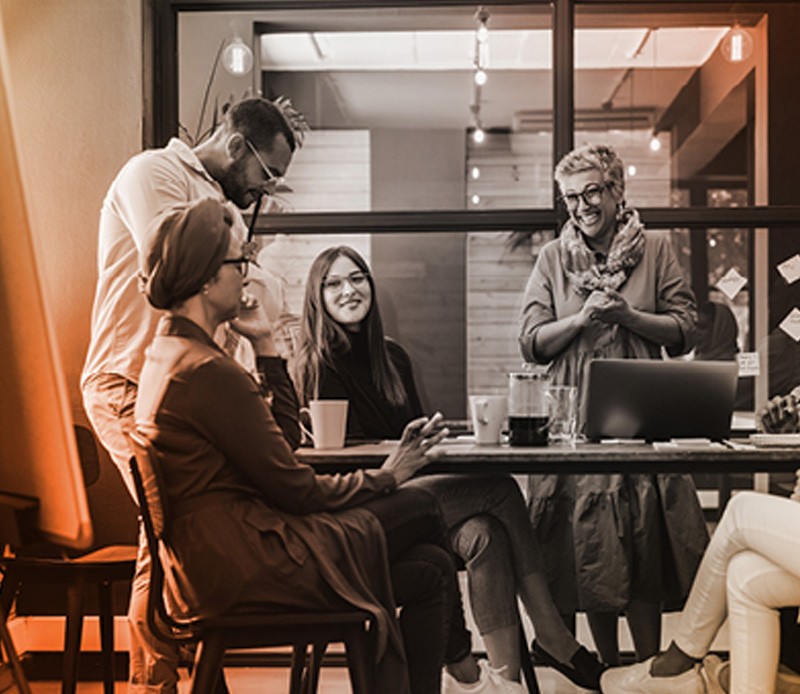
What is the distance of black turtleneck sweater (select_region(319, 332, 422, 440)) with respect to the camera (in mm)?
3041

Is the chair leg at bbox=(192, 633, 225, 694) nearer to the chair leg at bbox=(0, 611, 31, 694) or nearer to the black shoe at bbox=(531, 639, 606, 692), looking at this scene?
the chair leg at bbox=(0, 611, 31, 694)

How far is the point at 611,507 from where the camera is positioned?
122 inches

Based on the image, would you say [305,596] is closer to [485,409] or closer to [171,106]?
[485,409]

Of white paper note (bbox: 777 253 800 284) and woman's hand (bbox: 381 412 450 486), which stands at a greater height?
white paper note (bbox: 777 253 800 284)

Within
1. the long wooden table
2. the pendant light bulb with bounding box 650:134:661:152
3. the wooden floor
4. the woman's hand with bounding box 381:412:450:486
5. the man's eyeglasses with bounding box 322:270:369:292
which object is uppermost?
the pendant light bulb with bounding box 650:134:661:152

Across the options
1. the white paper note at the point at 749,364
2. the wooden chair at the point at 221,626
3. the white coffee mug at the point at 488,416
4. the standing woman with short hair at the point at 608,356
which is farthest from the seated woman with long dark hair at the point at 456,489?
the white paper note at the point at 749,364

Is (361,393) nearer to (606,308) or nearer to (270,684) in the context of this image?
(606,308)

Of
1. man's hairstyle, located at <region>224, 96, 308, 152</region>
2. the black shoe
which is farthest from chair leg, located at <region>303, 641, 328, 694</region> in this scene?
man's hairstyle, located at <region>224, 96, 308, 152</region>

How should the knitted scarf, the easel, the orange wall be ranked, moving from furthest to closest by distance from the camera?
1. the orange wall
2. the knitted scarf
3. the easel

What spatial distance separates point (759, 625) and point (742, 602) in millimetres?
61

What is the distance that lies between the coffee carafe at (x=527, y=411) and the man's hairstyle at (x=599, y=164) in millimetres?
957

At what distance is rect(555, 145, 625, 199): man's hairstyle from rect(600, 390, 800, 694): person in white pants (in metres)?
0.94

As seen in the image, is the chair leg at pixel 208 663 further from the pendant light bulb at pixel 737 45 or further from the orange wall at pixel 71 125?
the pendant light bulb at pixel 737 45

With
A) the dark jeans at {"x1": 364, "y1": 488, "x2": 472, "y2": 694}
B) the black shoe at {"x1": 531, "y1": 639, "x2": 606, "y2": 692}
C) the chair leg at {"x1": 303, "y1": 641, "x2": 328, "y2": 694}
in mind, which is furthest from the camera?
the black shoe at {"x1": 531, "y1": 639, "x2": 606, "y2": 692}
